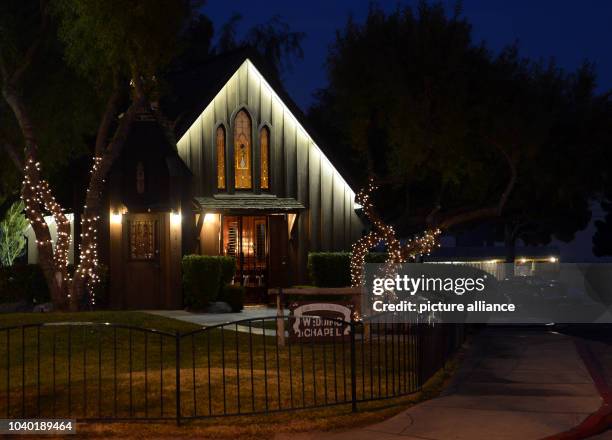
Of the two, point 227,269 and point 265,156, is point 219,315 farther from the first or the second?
point 265,156

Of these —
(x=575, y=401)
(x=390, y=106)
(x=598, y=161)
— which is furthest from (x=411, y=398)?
(x=598, y=161)

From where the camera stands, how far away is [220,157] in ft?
97.2

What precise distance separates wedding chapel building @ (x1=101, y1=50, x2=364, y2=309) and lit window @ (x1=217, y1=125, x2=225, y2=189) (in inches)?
1.2

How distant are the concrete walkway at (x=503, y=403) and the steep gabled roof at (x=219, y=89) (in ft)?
36.5

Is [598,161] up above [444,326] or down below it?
above

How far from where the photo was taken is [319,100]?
4691 cm

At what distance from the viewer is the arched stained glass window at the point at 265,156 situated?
3008 cm

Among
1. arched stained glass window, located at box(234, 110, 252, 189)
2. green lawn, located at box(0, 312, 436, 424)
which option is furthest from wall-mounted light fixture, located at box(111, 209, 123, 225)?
green lawn, located at box(0, 312, 436, 424)

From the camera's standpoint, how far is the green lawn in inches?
507

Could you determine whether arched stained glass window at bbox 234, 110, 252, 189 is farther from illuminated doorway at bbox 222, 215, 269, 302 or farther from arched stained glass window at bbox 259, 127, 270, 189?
illuminated doorway at bbox 222, 215, 269, 302

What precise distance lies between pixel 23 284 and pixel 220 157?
20.3 feet

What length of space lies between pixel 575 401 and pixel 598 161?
25959 millimetres

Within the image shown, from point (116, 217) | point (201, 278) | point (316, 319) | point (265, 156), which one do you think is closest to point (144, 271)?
point (116, 217)

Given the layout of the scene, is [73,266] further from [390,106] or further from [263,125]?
[390,106]
